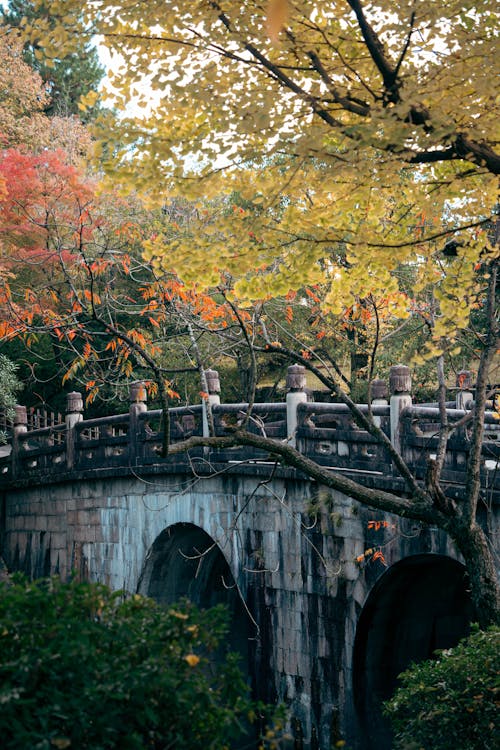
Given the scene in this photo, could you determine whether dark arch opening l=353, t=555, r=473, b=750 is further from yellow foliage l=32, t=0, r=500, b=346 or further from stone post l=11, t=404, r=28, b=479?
stone post l=11, t=404, r=28, b=479

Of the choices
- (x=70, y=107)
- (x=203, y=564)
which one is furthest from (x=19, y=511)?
(x=70, y=107)

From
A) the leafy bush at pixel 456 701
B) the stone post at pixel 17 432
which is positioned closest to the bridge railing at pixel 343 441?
the leafy bush at pixel 456 701

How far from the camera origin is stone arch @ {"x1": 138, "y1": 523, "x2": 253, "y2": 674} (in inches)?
650

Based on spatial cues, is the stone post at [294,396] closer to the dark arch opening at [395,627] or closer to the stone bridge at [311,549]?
the stone bridge at [311,549]

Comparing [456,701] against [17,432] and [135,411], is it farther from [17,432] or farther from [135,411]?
[17,432]

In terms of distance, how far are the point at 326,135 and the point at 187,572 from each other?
444 inches

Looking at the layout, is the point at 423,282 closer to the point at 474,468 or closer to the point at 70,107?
the point at 474,468

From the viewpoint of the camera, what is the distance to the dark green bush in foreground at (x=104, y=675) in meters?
4.53

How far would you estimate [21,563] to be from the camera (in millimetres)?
20406

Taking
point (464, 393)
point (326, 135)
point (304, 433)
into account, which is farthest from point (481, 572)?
point (464, 393)

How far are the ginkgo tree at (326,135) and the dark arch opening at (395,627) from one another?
13.0 feet

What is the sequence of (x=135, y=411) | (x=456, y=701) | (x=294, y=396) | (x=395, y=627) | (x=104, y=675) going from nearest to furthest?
(x=104, y=675) < (x=456, y=701) < (x=395, y=627) < (x=294, y=396) < (x=135, y=411)

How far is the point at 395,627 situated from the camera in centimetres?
1224

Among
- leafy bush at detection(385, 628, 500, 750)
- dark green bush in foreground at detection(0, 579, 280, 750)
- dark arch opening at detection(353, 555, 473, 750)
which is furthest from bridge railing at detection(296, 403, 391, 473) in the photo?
dark green bush in foreground at detection(0, 579, 280, 750)
